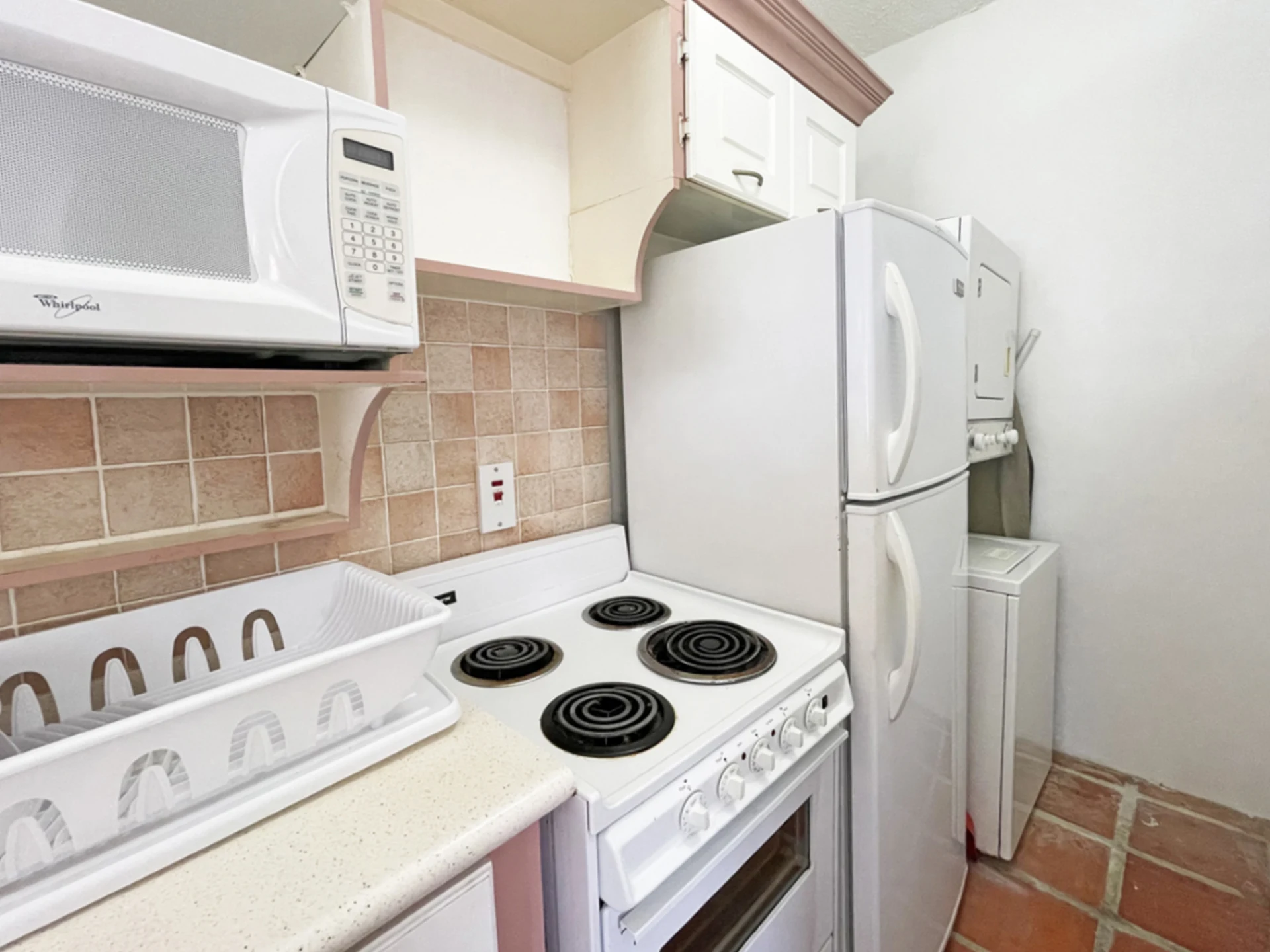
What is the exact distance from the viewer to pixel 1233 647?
1.72 m

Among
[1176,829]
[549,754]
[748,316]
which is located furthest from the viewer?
[1176,829]

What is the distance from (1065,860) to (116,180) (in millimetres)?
2507

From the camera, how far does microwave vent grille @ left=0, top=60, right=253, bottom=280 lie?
48 centimetres

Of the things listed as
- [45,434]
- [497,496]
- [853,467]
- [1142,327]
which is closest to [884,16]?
[1142,327]

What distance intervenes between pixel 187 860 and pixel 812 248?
1.23 m

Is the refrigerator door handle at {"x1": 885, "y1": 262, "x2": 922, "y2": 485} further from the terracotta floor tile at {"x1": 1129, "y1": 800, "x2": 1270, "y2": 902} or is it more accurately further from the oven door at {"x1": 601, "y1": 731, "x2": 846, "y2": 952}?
the terracotta floor tile at {"x1": 1129, "y1": 800, "x2": 1270, "y2": 902}

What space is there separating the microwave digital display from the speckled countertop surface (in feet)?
2.37

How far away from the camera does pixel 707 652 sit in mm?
1066

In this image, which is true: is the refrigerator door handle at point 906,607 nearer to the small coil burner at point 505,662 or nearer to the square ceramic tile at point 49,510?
the small coil burner at point 505,662

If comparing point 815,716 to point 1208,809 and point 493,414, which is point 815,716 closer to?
point 493,414

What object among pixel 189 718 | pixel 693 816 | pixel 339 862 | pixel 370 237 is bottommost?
pixel 693 816

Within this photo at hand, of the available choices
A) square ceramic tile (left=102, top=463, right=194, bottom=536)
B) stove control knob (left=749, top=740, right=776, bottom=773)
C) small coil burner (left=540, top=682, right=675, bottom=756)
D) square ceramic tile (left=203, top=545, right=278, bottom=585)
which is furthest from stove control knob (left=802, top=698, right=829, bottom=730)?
square ceramic tile (left=102, top=463, right=194, bottom=536)

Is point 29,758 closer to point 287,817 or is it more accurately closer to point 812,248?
point 287,817

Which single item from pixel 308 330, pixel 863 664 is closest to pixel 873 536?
pixel 863 664
